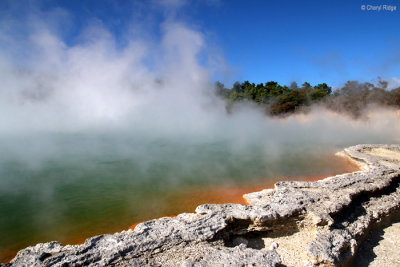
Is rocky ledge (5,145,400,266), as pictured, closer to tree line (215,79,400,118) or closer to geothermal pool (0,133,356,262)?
geothermal pool (0,133,356,262)

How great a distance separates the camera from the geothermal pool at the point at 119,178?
13.6 ft

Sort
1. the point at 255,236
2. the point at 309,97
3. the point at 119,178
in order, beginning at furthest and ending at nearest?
A: 1. the point at 309,97
2. the point at 119,178
3. the point at 255,236

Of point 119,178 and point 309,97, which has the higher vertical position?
point 309,97

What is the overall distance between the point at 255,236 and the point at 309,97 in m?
21.4

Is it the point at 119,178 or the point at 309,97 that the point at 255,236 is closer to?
the point at 119,178

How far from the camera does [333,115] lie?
2011 centimetres

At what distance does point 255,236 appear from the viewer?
328 cm

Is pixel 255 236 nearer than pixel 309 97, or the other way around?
pixel 255 236

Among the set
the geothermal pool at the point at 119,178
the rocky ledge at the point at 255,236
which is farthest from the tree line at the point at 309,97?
the rocky ledge at the point at 255,236

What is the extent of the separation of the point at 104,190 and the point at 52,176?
1837mm

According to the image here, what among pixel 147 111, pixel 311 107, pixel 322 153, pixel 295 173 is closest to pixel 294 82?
pixel 311 107

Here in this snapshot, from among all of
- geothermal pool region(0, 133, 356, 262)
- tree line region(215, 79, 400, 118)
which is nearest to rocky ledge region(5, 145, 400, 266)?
geothermal pool region(0, 133, 356, 262)

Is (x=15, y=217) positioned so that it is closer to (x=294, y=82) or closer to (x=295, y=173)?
(x=295, y=173)

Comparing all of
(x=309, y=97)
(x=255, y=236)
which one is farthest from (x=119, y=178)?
(x=309, y=97)
